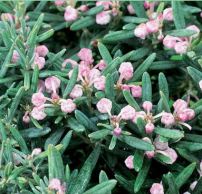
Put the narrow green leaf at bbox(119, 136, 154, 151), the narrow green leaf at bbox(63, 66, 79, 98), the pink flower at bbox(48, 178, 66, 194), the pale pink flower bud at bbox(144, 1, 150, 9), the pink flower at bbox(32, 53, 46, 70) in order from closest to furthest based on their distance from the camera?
the pink flower at bbox(48, 178, 66, 194) < the narrow green leaf at bbox(119, 136, 154, 151) < the narrow green leaf at bbox(63, 66, 79, 98) < the pink flower at bbox(32, 53, 46, 70) < the pale pink flower bud at bbox(144, 1, 150, 9)

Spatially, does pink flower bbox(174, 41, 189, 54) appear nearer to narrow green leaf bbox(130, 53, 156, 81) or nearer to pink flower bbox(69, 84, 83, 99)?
narrow green leaf bbox(130, 53, 156, 81)

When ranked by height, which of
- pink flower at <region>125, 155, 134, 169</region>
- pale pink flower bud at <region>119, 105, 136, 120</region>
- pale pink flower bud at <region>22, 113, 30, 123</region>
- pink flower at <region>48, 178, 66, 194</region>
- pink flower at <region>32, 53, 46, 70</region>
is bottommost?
pink flower at <region>125, 155, 134, 169</region>

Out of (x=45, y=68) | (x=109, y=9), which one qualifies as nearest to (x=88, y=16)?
(x=109, y=9)

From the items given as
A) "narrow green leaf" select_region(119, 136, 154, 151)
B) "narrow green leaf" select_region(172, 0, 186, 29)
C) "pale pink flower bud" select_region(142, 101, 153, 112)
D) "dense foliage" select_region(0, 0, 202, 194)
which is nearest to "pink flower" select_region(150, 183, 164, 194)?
"dense foliage" select_region(0, 0, 202, 194)

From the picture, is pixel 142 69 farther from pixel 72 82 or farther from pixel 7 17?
pixel 7 17

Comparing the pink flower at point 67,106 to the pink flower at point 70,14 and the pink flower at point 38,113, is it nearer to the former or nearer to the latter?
the pink flower at point 38,113

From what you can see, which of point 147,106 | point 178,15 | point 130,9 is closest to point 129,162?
point 147,106
